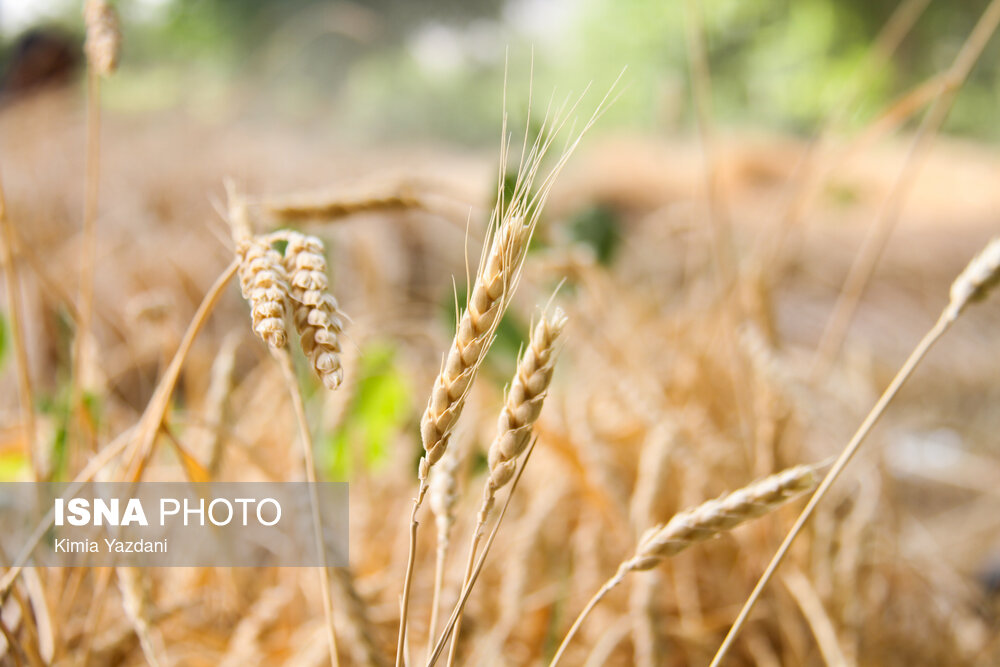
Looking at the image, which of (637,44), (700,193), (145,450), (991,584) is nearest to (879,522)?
(991,584)

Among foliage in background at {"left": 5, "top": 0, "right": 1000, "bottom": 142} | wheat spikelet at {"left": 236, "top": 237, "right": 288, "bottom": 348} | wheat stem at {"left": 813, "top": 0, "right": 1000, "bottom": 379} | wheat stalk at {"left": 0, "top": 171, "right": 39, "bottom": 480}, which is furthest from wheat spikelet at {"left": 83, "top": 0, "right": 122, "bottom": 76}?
foliage in background at {"left": 5, "top": 0, "right": 1000, "bottom": 142}

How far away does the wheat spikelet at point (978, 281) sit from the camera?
0.19 metres

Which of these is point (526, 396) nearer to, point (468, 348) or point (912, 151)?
point (468, 348)

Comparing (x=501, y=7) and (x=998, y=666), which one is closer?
(x=998, y=666)

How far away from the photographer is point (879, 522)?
1.69ft

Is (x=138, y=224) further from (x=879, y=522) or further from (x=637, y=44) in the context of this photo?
(x=637, y=44)

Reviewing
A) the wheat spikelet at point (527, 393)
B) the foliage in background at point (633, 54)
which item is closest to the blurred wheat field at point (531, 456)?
the wheat spikelet at point (527, 393)

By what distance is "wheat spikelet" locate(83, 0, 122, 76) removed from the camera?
0.90 feet

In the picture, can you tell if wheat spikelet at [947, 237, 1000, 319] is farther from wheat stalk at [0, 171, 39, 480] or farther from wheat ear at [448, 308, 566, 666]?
wheat stalk at [0, 171, 39, 480]

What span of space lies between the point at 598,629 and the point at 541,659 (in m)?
0.05

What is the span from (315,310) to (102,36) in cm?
22

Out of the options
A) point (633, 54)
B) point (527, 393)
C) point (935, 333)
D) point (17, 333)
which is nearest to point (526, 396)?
point (527, 393)

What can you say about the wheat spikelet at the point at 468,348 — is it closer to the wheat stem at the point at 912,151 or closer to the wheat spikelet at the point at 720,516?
the wheat spikelet at the point at 720,516

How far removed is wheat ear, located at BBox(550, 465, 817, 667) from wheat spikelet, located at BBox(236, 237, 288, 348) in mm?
107
